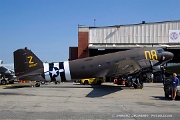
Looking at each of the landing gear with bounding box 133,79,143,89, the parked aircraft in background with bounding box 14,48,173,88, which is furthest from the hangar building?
the landing gear with bounding box 133,79,143,89

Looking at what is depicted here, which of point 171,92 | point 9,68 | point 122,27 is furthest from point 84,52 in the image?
point 171,92

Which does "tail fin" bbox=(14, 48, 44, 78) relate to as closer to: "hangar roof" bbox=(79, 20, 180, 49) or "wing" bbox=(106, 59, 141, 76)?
"wing" bbox=(106, 59, 141, 76)

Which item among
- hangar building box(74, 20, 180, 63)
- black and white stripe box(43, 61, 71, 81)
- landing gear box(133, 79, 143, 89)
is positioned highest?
hangar building box(74, 20, 180, 63)

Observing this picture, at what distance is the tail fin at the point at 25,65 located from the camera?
96.1 ft

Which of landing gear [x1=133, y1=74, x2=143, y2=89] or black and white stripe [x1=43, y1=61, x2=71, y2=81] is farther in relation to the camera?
black and white stripe [x1=43, y1=61, x2=71, y2=81]

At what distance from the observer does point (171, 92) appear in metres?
18.2

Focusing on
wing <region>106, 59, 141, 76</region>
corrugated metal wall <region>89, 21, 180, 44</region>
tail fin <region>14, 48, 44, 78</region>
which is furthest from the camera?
corrugated metal wall <region>89, 21, 180, 44</region>

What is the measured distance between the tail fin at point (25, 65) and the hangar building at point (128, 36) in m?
18.0

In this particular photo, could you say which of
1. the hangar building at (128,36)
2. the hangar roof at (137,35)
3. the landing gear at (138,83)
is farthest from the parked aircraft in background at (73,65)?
the hangar roof at (137,35)

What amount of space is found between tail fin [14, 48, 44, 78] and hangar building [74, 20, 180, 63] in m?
18.0

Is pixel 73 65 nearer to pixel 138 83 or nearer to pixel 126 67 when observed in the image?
pixel 126 67

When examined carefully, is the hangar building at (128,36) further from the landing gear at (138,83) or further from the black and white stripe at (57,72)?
the landing gear at (138,83)

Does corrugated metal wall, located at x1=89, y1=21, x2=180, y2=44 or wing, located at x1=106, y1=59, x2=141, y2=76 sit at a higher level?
corrugated metal wall, located at x1=89, y1=21, x2=180, y2=44

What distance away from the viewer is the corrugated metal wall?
46.8m
